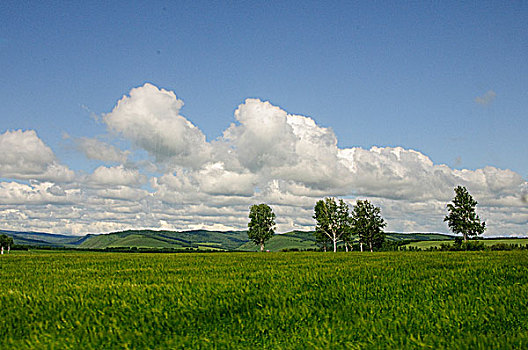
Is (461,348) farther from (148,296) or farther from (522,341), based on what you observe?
(148,296)

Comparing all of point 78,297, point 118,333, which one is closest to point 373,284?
point 118,333

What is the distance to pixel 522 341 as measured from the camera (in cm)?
666

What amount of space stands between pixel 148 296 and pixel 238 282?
3.01 meters

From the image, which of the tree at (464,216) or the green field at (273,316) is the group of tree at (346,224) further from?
the green field at (273,316)

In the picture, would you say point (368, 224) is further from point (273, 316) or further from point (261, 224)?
point (273, 316)

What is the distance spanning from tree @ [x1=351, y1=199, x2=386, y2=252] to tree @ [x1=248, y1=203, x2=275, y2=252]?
88.2 feet

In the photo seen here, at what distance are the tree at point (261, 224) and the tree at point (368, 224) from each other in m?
26.9

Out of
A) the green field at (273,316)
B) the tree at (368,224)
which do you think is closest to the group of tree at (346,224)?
the tree at (368,224)

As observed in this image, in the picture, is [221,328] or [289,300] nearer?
[221,328]

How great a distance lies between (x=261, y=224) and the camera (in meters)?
123

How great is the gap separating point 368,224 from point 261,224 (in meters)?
32.2

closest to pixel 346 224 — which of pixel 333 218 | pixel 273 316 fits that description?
pixel 333 218

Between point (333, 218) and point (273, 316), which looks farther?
point (333, 218)

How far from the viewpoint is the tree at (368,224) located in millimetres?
108125
